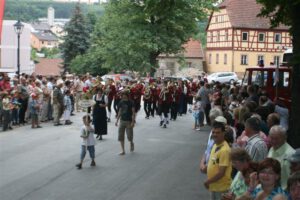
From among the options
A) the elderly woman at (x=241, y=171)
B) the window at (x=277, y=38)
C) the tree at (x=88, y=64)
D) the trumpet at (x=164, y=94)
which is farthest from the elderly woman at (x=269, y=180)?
the window at (x=277, y=38)

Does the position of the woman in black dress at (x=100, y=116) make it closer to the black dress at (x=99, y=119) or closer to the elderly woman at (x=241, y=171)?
the black dress at (x=99, y=119)

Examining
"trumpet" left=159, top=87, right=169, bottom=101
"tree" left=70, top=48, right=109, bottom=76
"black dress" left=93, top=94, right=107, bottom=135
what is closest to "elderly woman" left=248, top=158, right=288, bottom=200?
"black dress" left=93, top=94, right=107, bottom=135

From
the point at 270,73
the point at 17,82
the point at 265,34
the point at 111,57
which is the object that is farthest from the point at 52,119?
the point at 265,34

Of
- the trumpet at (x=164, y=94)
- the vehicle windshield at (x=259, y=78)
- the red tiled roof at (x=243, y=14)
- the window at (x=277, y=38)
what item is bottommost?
the trumpet at (x=164, y=94)

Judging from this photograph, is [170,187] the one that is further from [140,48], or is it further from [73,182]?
[140,48]

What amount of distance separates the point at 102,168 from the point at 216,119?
19.3ft

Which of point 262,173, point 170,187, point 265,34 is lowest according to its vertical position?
point 170,187

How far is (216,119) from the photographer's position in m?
8.08

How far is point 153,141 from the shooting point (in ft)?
60.0

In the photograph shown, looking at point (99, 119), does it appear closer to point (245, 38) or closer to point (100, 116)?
→ point (100, 116)

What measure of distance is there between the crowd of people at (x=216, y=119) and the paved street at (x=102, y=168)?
2.52 feet

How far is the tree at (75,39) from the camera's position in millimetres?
71500

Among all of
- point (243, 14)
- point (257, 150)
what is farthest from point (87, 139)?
point (243, 14)

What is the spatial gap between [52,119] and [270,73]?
31.4 feet
